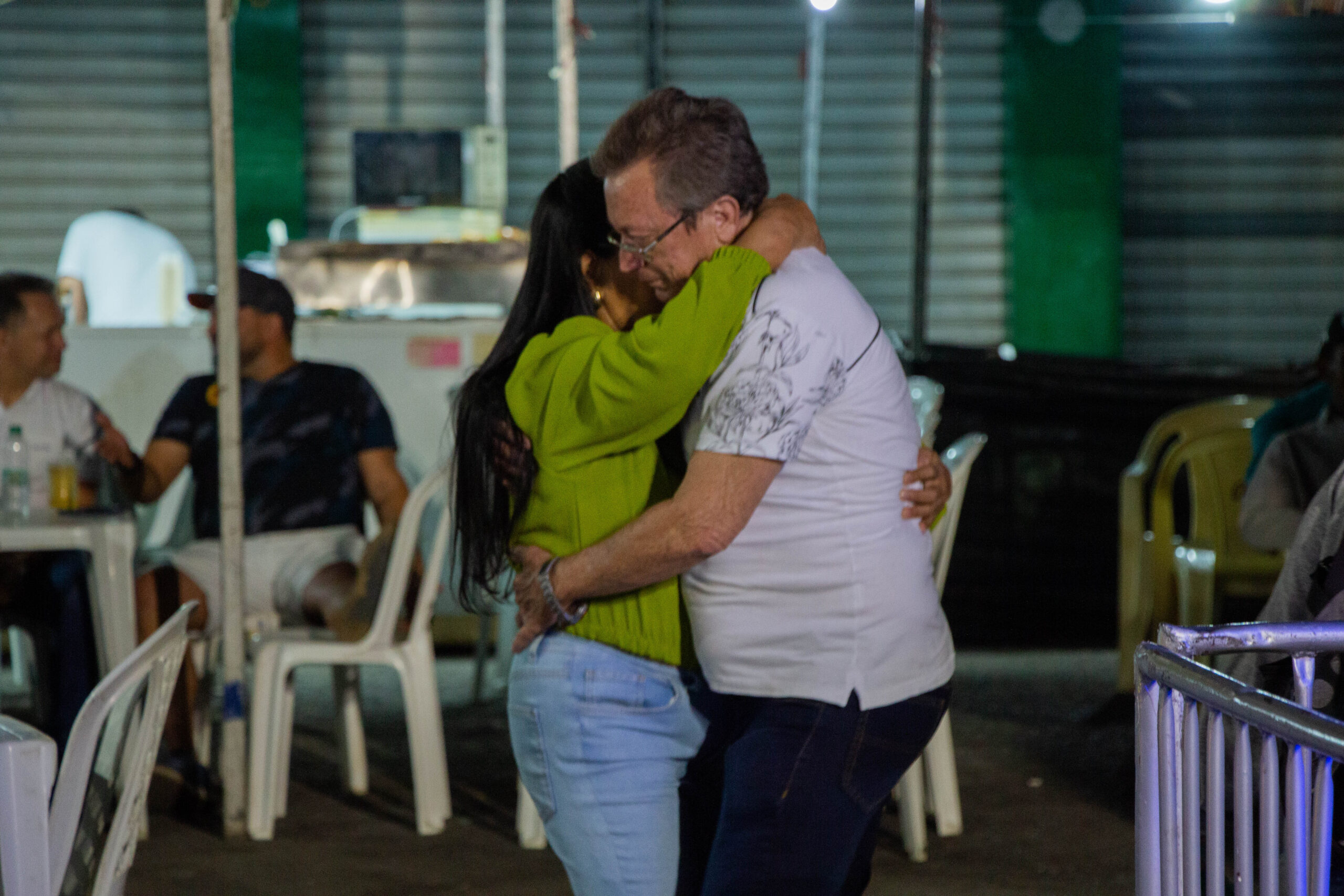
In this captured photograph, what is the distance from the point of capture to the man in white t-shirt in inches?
59.9

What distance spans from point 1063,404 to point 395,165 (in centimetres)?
292

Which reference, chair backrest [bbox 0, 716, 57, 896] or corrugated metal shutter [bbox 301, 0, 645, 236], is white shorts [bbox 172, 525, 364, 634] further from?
corrugated metal shutter [bbox 301, 0, 645, 236]

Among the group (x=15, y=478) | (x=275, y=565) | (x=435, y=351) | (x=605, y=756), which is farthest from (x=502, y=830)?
(x=435, y=351)

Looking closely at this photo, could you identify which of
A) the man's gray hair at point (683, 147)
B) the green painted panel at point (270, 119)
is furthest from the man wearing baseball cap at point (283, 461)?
the green painted panel at point (270, 119)

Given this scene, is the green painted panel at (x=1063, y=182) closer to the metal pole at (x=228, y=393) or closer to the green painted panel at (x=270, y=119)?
the green painted panel at (x=270, y=119)

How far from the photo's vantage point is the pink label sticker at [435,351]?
17.5 feet

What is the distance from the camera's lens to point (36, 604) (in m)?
3.69

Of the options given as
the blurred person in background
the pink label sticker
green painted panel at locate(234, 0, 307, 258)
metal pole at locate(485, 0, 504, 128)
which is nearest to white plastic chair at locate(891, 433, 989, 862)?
the blurred person in background

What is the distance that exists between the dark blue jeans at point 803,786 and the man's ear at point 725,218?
1.76ft

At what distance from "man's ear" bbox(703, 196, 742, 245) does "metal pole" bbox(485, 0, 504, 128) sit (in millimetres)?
5823

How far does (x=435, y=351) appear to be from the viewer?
211 inches

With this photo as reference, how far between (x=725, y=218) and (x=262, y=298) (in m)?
2.64

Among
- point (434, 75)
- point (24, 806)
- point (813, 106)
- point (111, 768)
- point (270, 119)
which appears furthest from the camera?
point (434, 75)

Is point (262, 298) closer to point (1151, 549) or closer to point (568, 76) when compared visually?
point (568, 76)
